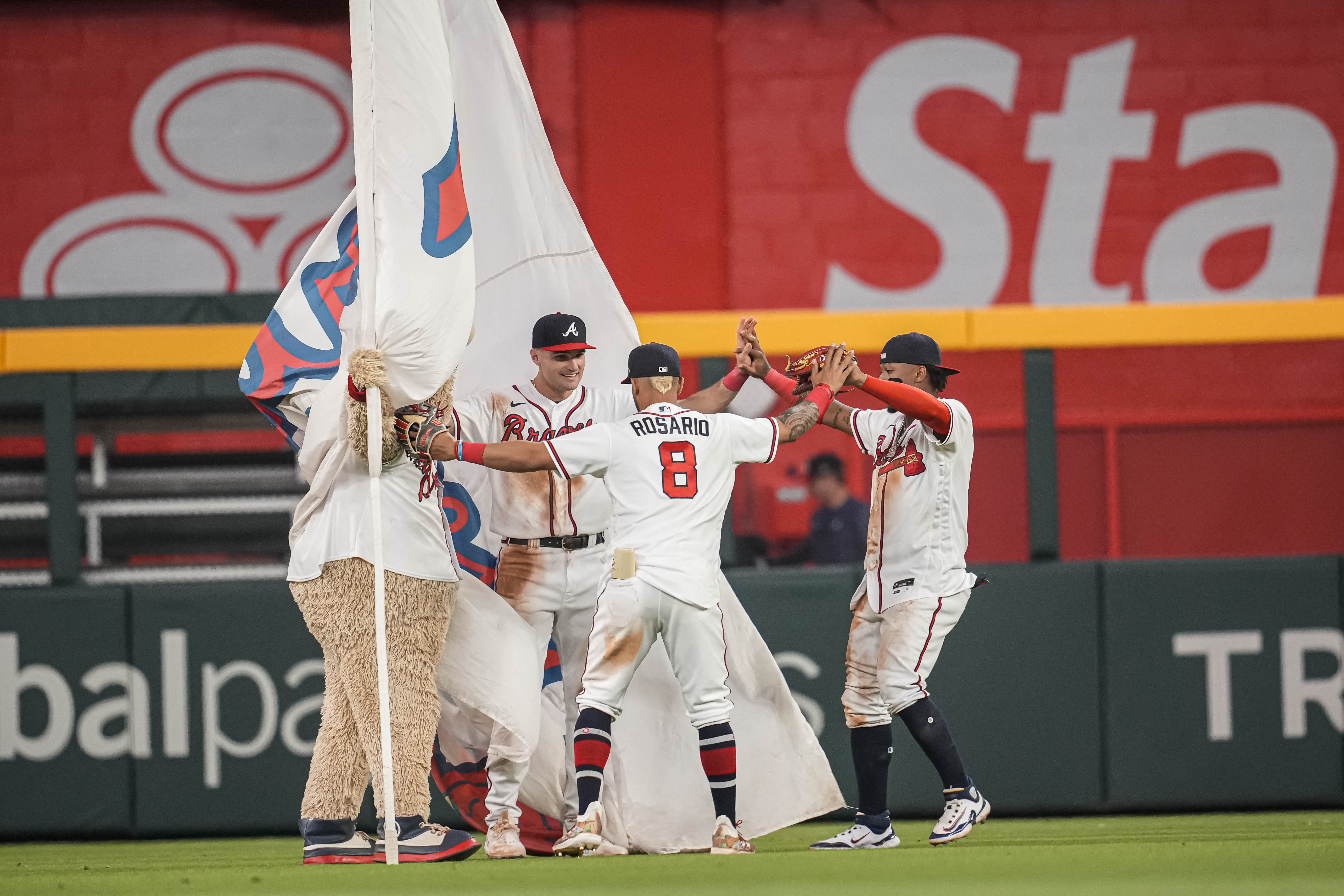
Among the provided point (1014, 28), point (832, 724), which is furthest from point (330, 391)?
point (1014, 28)

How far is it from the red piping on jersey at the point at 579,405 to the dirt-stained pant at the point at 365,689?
86 centimetres

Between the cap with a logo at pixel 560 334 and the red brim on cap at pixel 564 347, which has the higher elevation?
the cap with a logo at pixel 560 334

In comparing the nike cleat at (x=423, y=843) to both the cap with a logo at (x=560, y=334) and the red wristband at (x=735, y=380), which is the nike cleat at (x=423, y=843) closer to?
the cap with a logo at (x=560, y=334)

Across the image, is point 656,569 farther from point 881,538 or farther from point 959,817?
point 959,817

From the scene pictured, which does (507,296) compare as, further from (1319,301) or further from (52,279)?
(52,279)

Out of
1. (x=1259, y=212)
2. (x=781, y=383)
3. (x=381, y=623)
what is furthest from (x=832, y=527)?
(x=1259, y=212)

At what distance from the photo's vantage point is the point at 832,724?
649cm

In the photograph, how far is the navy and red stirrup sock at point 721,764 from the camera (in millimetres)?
4898

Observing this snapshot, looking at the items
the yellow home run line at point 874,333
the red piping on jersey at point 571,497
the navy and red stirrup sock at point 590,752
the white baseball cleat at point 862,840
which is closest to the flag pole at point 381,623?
the navy and red stirrup sock at point 590,752

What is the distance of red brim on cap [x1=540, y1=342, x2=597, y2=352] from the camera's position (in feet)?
17.4

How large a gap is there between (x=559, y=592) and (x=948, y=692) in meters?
2.03

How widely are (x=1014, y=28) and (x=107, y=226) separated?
617 centimetres

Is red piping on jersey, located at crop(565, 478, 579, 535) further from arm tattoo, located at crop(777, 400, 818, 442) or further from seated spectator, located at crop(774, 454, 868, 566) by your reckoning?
seated spectator, located at crop(774, 454, 868, 566)

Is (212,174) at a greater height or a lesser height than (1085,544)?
greater
